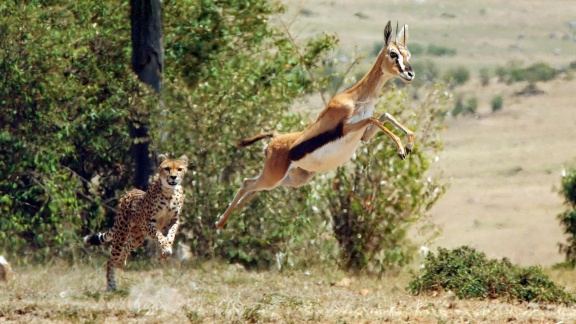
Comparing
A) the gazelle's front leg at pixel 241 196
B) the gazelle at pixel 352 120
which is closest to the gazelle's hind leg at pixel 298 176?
the gazelle at pixel 352 120

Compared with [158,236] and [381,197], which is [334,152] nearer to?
[158,236]

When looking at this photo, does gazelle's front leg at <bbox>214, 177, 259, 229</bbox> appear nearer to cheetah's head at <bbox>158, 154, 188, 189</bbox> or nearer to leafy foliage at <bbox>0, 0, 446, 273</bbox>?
cheetah's head at <bbox>158, 154, 188, 189</bbox>

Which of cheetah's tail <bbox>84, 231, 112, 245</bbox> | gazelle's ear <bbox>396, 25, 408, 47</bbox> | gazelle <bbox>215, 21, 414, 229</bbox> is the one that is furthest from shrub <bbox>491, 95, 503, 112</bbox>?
gazelle's ear <bbox>396, 25, 408, 47</bbox>

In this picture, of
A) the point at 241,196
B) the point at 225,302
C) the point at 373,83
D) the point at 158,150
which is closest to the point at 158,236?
the point at 241,196

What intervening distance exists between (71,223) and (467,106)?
27381mm

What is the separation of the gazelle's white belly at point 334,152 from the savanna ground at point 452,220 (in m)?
1.16

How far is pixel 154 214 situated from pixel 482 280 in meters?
3.30

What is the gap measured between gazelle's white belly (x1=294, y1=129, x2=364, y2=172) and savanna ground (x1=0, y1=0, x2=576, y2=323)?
1.16 metres

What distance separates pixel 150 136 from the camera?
53.6ft

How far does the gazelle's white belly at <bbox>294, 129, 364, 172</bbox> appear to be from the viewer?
10195 mm

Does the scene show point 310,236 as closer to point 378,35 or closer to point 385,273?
point 385,273

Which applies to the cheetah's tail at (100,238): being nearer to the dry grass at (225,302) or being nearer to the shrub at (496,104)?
the dry grass at (225,302)

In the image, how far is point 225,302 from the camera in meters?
10.8

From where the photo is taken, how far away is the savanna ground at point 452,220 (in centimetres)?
1019
